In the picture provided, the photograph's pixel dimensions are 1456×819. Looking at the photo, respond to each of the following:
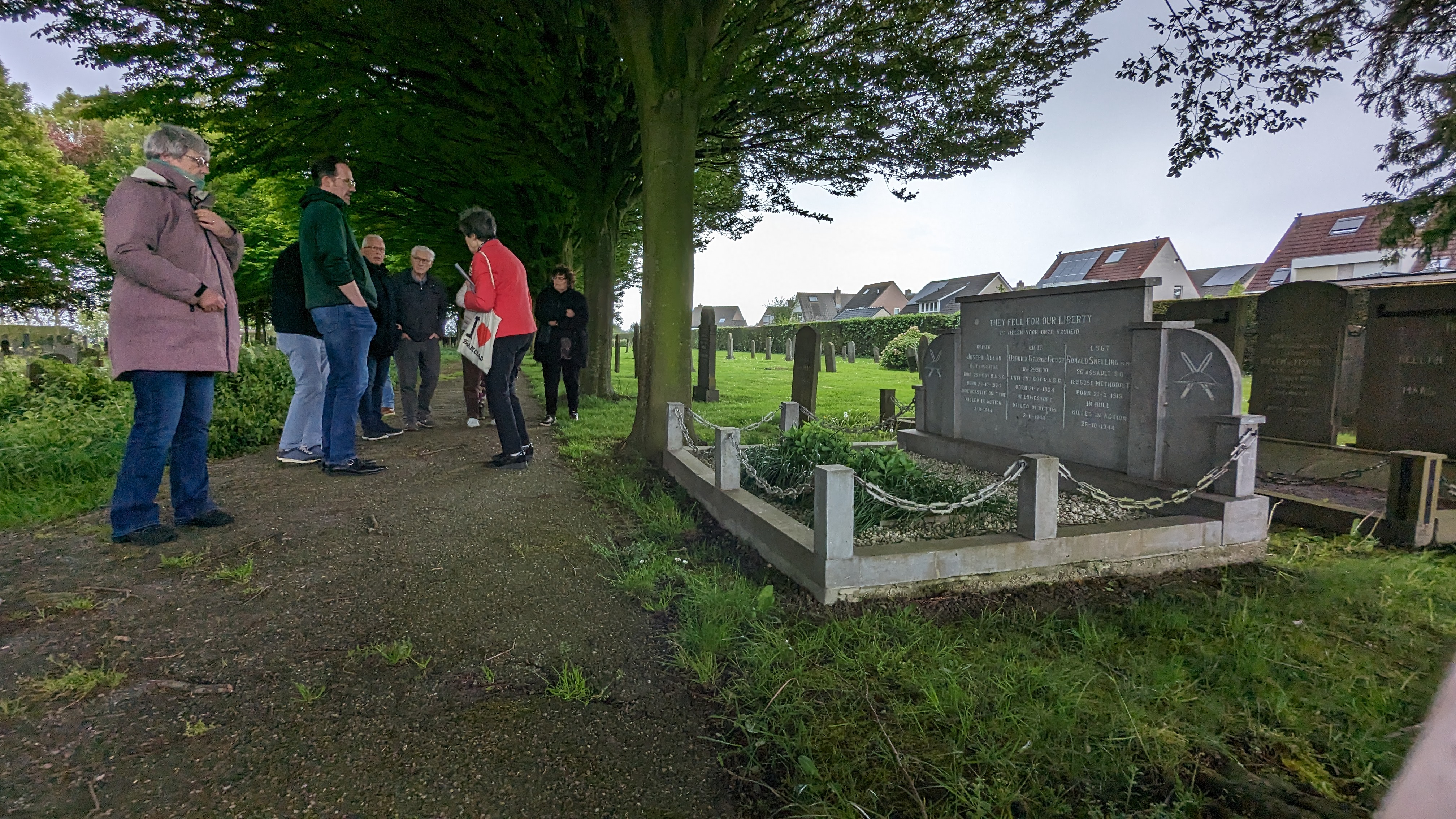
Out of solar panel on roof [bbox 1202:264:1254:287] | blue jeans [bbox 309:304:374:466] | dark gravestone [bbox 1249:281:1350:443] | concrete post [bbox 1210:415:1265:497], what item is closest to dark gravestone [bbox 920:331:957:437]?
concrete post [bbox 1210:415:1265:497]

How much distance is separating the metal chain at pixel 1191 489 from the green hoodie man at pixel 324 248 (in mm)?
5123

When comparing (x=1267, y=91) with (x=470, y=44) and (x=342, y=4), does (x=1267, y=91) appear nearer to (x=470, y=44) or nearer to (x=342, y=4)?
(x=470, y=44)

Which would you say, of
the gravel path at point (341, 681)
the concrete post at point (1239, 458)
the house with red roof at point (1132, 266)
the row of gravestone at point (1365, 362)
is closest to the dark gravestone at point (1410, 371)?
the row of gravestone at point (1365, 362)

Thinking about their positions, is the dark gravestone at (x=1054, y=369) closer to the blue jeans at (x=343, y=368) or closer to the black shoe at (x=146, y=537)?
the blue jeans at (x=343, y=368)

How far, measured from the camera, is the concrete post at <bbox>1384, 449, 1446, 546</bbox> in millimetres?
4414

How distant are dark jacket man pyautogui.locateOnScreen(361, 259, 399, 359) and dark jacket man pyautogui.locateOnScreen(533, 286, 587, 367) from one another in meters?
1.65

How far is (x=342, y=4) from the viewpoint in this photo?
6.43 metres

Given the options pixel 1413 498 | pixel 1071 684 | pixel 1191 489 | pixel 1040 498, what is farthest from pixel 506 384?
pixel 1413 498

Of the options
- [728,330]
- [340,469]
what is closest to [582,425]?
[340,469]

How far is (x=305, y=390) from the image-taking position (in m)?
5.32

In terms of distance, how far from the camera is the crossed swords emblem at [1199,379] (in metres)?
4.54

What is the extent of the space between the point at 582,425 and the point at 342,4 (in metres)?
5.01

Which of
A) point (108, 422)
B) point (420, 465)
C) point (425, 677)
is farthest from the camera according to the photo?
point (108, 422)

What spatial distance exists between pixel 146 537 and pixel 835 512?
12.3 feet
